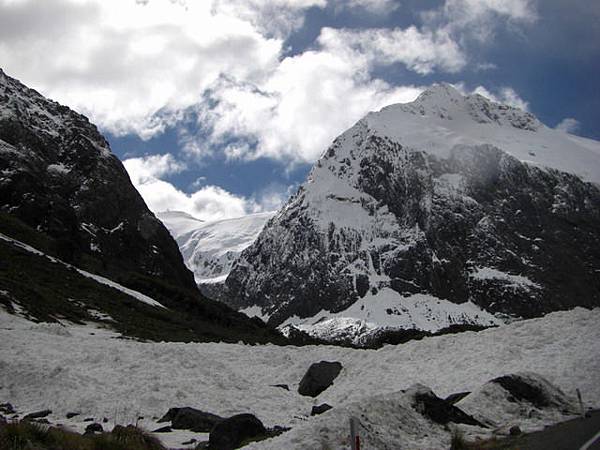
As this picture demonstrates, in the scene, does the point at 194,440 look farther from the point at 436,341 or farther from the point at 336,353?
the point at 336,353

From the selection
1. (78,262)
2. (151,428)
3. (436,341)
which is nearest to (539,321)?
(436,341)

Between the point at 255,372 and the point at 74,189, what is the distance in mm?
126823

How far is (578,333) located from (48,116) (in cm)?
16673

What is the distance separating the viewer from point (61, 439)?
43.5ft

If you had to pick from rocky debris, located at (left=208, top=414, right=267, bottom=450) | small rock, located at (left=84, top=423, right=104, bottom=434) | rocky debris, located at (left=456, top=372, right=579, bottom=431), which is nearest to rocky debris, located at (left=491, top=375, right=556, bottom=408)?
rocky debris, located at (left=456, top=372, right=579, bottom=431)

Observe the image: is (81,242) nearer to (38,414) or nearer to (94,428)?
(38,414)

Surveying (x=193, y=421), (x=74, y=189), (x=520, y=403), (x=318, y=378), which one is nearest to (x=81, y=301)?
(x=318, y=378)

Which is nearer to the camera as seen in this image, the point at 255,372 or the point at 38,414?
the point at 38,414

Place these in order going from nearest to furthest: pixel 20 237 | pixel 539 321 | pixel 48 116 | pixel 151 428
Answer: pixel 151 428 → pixel 539 321 → pixel 20 237 → pixel 48 116

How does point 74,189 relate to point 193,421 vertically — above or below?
above

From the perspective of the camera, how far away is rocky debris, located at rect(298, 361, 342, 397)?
30391mm

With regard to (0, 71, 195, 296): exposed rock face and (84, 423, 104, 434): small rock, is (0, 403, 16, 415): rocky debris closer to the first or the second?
(84, 423, 104, 434): small rock

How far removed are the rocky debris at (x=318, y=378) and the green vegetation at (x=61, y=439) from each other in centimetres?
1595

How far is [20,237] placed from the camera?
86250 mm
